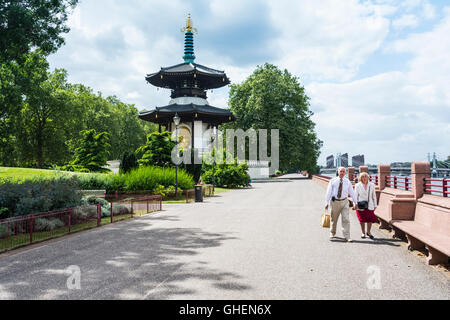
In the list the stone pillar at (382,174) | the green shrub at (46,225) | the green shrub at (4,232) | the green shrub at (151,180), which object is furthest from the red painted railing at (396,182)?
the green shrub at (151,180)

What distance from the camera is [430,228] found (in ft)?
27.5

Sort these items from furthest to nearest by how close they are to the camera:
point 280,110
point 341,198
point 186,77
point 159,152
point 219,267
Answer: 1. point 280,110
2. point 186,77
3. point 159,152
4. point 341,198
5. point 219,267

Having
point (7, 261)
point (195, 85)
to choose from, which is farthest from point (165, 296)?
point (195, 85)

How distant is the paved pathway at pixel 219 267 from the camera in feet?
16.8

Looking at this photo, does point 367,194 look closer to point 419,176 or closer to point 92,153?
point 419,176

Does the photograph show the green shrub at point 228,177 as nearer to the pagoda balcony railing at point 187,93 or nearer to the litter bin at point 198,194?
the pagoda balcony railing at point 187,93

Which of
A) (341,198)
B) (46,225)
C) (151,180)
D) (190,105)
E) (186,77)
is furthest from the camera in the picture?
(186,77)

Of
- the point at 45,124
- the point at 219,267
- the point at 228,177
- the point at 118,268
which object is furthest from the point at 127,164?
the point at 45,124

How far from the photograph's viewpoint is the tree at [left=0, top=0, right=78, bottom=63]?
43.6 feet

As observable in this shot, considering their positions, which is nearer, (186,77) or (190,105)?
(190,105)

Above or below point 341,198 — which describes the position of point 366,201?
below

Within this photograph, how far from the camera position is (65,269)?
21.3 ft

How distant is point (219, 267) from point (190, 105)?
129 ft

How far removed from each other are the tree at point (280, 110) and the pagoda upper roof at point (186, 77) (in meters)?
10.1
